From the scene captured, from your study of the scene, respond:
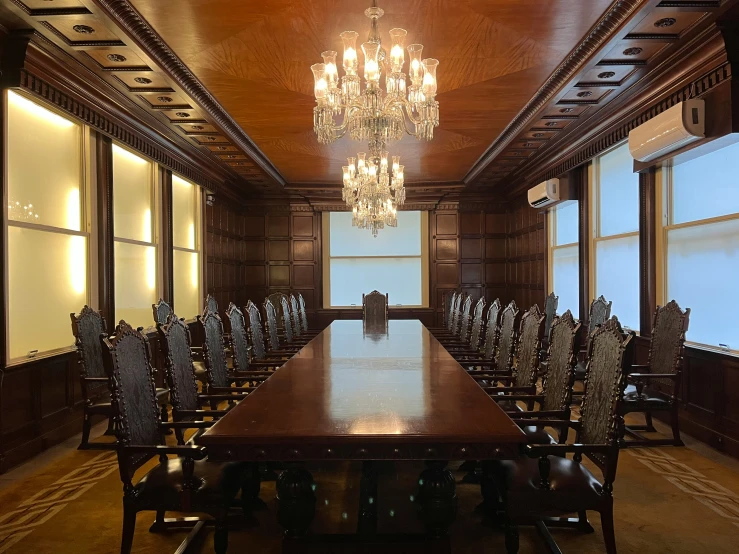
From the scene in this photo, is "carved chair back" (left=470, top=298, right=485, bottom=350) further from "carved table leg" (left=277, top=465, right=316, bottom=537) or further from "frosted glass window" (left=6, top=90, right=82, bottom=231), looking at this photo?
"frosted glass window" (left=6, top=90, right=82, bottom=231)

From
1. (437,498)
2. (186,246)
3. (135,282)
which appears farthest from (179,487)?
(186,246)

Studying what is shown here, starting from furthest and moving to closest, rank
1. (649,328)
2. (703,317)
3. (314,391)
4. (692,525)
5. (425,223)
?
1. (425,223)
2. (649,328)
3. (703,317)
4. (692,525)
5. (314,391)

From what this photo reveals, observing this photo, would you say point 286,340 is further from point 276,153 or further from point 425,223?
point 425,223

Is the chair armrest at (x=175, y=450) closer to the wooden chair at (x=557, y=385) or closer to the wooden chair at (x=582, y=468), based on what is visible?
the wooden chair at (x=582, y=468)

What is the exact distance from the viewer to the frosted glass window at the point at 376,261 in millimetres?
11117

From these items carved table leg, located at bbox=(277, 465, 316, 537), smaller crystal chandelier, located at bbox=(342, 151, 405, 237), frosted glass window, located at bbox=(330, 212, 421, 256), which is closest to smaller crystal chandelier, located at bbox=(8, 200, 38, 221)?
smaller crystal chandelier, located at bbox=(342, 151, 405, 237)

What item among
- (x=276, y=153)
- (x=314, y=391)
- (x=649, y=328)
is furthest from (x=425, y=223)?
(x=314, y=391)

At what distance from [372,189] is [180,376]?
3197mm

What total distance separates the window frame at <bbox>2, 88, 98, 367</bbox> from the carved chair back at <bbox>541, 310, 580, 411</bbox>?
3508 millimetres

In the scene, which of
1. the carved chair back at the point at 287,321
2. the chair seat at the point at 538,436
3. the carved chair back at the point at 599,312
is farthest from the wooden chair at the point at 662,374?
the carved chair back at the point at 287,321

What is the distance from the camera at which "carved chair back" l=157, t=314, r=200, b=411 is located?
2600 mm

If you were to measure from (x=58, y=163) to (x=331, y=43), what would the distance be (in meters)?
2.57

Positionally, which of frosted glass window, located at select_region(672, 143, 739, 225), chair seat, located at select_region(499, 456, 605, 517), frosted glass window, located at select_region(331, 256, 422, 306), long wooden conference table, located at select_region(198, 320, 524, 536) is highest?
frosted glass window, located at select_region(672, 143, 739, 225)

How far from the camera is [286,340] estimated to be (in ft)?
17.9
